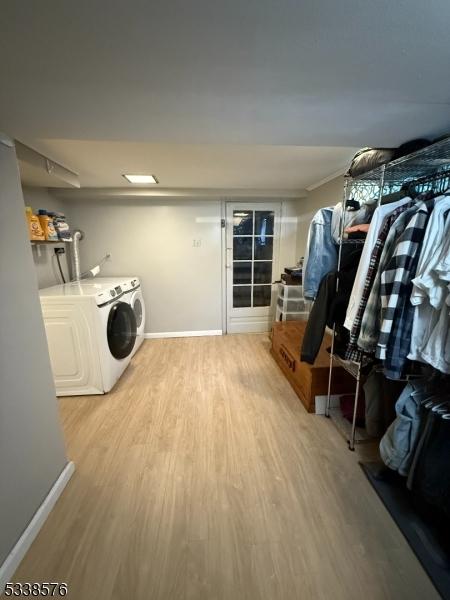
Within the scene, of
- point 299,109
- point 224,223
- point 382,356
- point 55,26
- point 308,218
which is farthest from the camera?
point 224,223

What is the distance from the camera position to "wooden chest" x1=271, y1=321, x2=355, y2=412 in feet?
6.27

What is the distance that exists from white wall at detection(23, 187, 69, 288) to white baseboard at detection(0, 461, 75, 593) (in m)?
1.98

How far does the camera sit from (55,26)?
1.86 feet

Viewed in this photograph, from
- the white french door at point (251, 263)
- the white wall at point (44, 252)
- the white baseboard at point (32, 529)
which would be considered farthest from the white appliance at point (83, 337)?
the white french door at point (251, 263)

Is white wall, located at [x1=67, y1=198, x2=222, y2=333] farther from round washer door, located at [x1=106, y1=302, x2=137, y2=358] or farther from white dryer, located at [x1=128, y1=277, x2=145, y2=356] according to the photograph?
round washer door, located at [x1=106, y1=302, x2=137, y2=358]

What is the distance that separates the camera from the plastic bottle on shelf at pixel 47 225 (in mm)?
2193

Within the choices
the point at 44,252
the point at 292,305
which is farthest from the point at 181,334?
the point at 44,252

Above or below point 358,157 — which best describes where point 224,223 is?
below

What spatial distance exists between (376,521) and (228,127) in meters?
1.97

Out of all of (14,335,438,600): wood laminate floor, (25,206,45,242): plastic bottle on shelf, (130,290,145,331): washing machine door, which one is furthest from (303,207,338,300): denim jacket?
(25,206,45,242): plastic bottle on shelf

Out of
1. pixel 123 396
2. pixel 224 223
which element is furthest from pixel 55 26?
pixel 224 223

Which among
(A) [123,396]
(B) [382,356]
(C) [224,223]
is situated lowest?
(A) [123,396]

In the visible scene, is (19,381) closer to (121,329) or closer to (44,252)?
(121,329)

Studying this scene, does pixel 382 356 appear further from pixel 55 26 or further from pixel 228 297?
pixel 228 297
